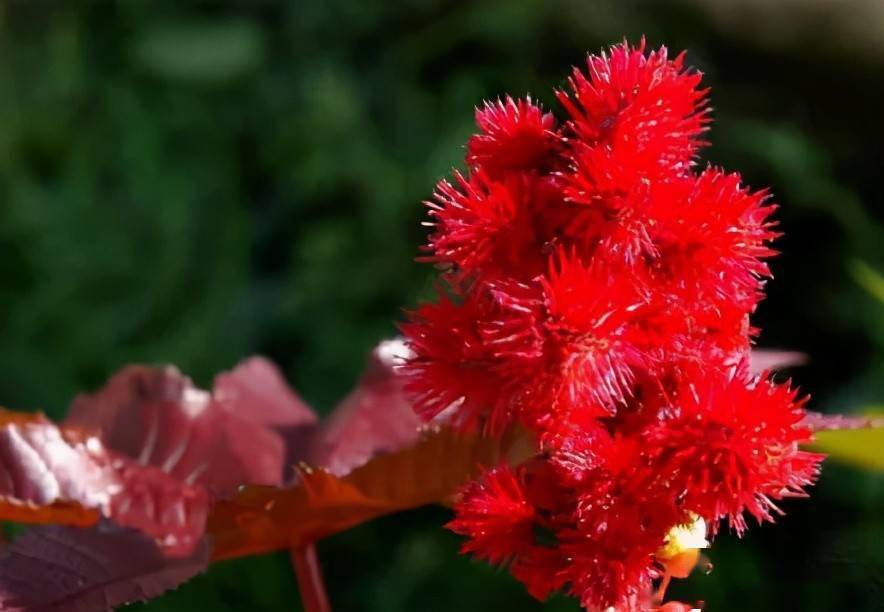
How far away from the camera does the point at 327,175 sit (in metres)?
0.92

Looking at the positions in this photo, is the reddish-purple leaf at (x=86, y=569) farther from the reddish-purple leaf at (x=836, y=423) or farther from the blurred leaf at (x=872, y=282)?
the blurred leaf at (x=872, y=282)

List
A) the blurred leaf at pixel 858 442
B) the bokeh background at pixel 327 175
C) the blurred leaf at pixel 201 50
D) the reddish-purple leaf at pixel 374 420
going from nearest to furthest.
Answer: the blurred leaf at pixel 858 442, the reddish-purple leaf at pixel 374 420, the bokeh background at pixel 327 175, the blurred leaf at pixel 201 50

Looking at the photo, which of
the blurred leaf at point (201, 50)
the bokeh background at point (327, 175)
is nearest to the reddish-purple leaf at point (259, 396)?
the bokeh background at point (327, 175)

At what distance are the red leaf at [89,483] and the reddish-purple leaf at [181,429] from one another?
2.0 inches

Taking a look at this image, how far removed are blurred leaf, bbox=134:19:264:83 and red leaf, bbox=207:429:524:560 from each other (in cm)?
71

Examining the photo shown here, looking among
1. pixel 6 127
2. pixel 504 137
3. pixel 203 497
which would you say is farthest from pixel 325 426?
pixel 6 127

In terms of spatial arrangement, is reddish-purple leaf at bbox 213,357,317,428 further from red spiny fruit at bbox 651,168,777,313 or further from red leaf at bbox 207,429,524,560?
red spiny fruit at bbox 651,168,777,313

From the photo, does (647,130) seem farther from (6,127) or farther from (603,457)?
(6,127)

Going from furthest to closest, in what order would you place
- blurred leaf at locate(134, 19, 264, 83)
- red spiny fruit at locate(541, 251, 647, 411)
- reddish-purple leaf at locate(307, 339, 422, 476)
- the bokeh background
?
blurred leaf at locate(134, 19, 264, 83), the bokeh background, reddish-purple leaf at locate(307, 339, 422, 476), red spiny fruit at locate(541, 251, 647, 411)

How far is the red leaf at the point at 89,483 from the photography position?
0.41 metres

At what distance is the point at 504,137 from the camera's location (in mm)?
270

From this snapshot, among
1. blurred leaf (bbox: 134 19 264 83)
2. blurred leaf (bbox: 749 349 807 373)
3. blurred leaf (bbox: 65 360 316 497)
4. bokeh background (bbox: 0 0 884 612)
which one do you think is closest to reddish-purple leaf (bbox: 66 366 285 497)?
blurred leaf (bbox: 65 360 316 497)

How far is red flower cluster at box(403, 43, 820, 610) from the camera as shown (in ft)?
0.80

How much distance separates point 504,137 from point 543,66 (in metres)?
0.61
